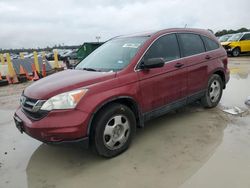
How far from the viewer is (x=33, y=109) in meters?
3.24

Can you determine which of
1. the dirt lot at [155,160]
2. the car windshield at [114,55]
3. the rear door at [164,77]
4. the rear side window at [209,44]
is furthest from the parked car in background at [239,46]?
the car windshield at [114,55]

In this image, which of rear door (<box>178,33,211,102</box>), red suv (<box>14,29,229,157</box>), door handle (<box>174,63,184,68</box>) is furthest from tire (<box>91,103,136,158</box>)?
rear door (<box>178,33,211,102</box>)

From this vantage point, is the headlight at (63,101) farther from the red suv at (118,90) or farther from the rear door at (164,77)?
the rear door at (164,77)

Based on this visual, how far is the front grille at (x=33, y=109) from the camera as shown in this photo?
3181 millimetres

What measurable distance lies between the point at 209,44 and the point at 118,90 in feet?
9.27

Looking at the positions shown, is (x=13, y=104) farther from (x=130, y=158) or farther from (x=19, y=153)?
(x=130, y=158)

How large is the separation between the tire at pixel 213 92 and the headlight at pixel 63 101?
305 cm

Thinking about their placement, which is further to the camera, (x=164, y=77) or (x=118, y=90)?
(x=164, y=77)

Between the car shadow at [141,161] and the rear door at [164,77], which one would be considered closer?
the car shadow at [141,161]

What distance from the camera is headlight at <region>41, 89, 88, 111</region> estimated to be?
3127 mm

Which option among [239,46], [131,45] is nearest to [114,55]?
[131,45]

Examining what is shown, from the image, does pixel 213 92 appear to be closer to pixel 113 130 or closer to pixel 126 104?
pixel 126 104

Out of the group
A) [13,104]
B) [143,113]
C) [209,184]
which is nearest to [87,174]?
[143,113]

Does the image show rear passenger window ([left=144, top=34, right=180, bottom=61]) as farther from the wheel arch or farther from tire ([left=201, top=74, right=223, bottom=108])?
tire ([left=201, top=74, right=223, bottom=108])
